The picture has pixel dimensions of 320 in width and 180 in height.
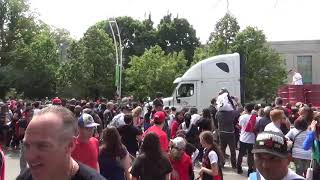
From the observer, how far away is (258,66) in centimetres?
5456

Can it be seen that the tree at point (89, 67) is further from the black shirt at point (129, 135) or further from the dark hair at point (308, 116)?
the dark hair at point (308, 116)

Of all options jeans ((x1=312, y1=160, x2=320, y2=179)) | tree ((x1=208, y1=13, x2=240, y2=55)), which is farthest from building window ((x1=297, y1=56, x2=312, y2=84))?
jeans ((x1=312, y1=160, x2=320, y2=179))

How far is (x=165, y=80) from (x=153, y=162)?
4580cm

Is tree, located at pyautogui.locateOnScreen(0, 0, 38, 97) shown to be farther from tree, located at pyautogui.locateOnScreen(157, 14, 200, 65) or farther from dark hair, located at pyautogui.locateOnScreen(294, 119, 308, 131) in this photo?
dark hair, located at pyautogui.locateOnScreen(294, 119, 308, 131)

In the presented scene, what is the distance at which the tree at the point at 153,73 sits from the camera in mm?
52500

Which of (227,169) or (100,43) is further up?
(100,43)

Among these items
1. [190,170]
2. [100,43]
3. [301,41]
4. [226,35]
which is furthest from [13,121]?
[301,41]

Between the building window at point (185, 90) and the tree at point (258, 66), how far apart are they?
27.0m

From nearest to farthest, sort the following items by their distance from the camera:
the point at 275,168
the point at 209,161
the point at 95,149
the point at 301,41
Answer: the point at 275,168 → the point at 95,149 → the point at 209,161 → the point at 301,41

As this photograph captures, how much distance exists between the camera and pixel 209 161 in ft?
25.6

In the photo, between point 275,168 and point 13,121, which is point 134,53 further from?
point 275,168

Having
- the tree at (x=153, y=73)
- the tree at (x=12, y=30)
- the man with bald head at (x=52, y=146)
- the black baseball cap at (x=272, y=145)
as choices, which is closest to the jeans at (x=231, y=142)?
the black baseball cap at (x=272, y=145)

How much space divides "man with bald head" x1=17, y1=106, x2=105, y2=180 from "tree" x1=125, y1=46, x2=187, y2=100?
48.2m

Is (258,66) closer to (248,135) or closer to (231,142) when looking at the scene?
(231,142)
